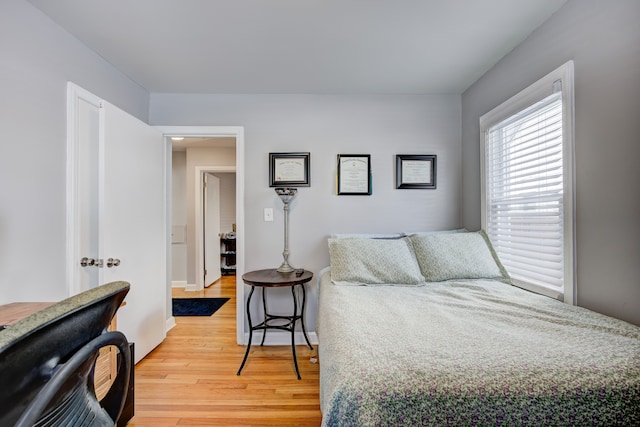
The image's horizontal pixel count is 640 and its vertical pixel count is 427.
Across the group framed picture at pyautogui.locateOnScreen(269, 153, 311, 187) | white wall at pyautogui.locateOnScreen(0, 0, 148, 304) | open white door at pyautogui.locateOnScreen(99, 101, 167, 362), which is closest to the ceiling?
white wall at pyautogui.locateOnScreen(0, 0, 148, 304)

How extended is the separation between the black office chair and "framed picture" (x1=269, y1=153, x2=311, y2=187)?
2042 millimetres

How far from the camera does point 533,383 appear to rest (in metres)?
0.91

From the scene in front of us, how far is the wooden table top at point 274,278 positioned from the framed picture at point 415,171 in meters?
1.26

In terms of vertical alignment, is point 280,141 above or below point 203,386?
above

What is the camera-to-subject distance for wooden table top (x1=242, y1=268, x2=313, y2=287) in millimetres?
2225

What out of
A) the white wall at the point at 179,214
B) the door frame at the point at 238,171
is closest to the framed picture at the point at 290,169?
the door frame at the point at 238,171

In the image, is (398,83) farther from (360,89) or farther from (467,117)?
(467,117)

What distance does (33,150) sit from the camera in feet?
5.32

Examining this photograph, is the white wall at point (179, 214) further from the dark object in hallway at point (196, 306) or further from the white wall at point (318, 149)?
the white wall at point (318, 149)

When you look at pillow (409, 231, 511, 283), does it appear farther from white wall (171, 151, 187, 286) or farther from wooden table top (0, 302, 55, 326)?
white wall (171, 151, 187, 286)

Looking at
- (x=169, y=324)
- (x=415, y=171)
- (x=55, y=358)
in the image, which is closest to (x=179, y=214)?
(x=169, y=324)

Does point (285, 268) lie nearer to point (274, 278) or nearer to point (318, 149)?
point (274, 278)

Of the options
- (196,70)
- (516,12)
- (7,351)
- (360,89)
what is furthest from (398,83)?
(7,351)

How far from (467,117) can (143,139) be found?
290 cm
